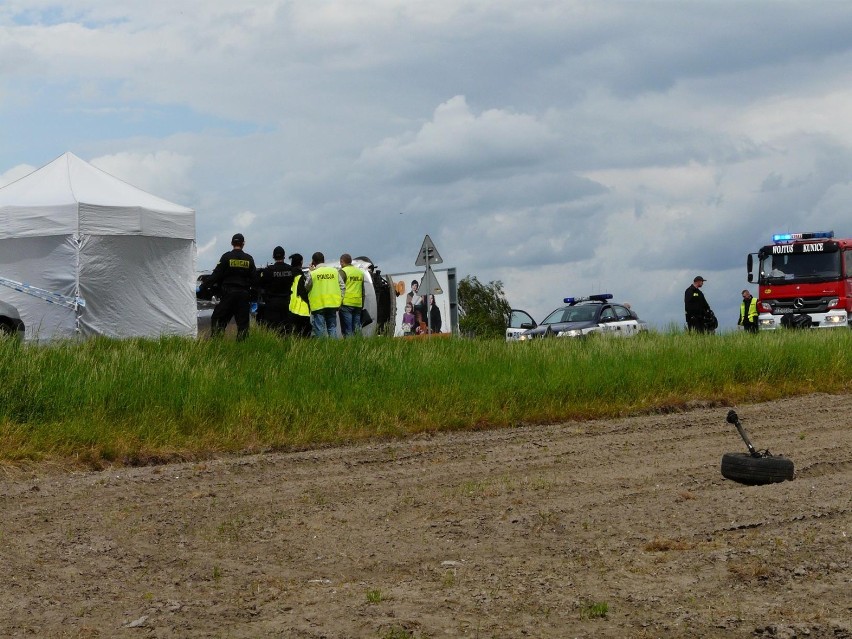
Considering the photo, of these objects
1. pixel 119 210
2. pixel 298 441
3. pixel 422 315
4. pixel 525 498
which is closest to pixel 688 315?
pixel 422 315

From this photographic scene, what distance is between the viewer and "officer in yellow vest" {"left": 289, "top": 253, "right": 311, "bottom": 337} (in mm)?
18672

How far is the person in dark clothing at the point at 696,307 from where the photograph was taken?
2522 centimetres

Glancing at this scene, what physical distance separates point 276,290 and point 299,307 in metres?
0.54

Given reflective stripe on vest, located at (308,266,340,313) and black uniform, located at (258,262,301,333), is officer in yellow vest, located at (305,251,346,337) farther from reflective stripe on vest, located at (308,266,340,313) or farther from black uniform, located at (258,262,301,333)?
black uniform, located at (258,262,301,333)

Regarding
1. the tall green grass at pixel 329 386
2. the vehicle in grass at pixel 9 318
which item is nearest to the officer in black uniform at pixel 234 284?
the tall green grass at pixel 329 386

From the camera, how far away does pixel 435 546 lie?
7082 mm

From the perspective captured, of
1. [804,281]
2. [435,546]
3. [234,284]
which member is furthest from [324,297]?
[804,281]

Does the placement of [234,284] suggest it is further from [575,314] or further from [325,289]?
[575,314]

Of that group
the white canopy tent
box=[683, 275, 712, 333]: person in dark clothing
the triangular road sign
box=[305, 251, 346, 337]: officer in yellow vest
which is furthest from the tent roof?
box=[683, 275, 712, 333]: person in dark clothing

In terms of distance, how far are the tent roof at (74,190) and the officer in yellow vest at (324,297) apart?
110 inches

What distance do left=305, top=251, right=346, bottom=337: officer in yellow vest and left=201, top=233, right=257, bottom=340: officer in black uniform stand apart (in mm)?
1505

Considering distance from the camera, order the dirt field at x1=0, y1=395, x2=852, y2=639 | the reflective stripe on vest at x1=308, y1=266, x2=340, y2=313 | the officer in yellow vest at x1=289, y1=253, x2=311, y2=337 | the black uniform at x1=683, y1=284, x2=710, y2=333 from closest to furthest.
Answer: the dirt field at x1=0, y1=395, x2=852, y2=639
the reflective stripe on vest at x1=308, y1=266, x2=340, y2=313
the officer in yellow vest at x1=289, y1=253, x2=311, y2=337
the black uniform at x1=683, y1=284, x2=710, y2=333

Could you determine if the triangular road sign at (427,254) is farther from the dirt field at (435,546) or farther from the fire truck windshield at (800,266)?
the fire truck windshield at (800,266)

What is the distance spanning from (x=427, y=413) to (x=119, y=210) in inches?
312
